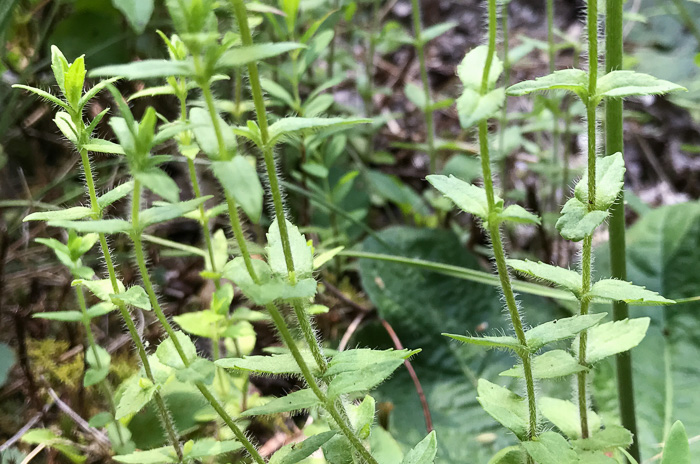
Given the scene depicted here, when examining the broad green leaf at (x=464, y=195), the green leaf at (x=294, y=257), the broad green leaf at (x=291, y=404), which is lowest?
the broad green leaf at (x=291, y=404)

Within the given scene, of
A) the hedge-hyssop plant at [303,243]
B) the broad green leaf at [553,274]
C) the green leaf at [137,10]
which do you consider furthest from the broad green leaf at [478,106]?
the green leaf at [137,10]

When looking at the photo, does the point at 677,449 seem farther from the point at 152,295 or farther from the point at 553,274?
the point at 152,295

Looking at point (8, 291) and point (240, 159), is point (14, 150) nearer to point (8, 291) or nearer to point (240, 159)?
point (8, 291)

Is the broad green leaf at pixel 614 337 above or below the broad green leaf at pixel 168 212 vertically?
below

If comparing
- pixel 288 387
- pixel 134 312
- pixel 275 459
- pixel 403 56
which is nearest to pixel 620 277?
pixel 275 459

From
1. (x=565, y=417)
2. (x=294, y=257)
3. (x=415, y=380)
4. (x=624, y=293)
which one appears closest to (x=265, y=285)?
(x=294, y=257)

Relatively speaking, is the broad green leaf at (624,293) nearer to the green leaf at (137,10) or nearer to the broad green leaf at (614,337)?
the broad green leaf at (614,337)

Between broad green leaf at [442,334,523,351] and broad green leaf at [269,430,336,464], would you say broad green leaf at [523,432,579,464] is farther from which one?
broad green leaf at [269,430,336,464]

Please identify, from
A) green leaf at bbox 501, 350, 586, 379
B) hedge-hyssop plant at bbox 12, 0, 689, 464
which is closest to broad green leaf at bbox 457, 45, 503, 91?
hedge-hyssop plant at bbox 12, 0, 689, 464
